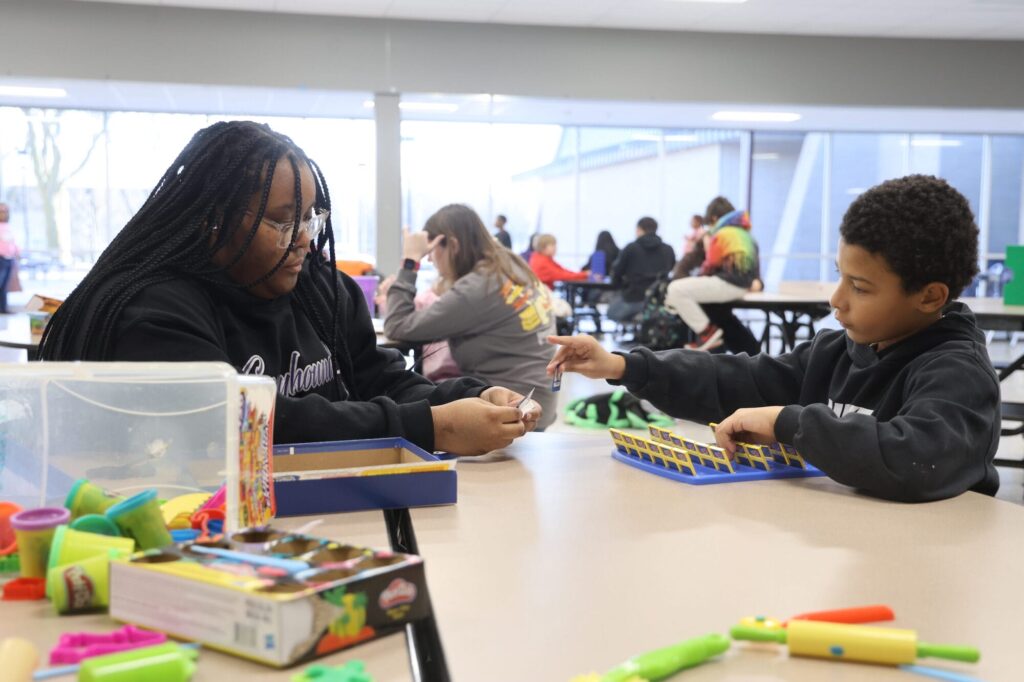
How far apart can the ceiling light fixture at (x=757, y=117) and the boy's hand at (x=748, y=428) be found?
32.7 ft

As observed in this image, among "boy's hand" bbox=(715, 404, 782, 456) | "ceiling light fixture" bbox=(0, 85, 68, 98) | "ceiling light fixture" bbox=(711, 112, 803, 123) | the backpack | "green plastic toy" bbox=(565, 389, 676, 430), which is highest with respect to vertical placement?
"ceiling light fixture" bbox=(711, 112, 803, 123)

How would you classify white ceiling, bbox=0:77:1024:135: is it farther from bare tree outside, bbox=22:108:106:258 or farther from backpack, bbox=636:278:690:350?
backpack, bbox=636:278:690:350

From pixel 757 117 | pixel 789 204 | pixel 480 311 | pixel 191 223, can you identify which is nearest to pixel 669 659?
pixel 191 223

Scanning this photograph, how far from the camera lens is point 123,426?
1023 mm

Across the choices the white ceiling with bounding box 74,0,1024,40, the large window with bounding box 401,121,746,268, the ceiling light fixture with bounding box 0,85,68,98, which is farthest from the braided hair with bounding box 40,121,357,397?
the large window with bounding box 401,121,746,268

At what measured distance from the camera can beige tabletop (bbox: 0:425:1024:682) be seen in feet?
2.47

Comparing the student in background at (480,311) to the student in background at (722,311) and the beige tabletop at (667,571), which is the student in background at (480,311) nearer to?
the beige tabletop at (667,571)

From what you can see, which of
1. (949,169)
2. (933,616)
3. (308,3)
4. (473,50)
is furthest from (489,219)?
(933,616)

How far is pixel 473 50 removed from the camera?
9039mm

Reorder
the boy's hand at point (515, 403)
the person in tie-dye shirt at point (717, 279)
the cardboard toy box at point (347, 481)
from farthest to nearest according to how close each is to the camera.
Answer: the person in tie-dye shirt at point (717, 279), the boy's hand at point (515, 403), the cardboard toy box at point (347, 481)

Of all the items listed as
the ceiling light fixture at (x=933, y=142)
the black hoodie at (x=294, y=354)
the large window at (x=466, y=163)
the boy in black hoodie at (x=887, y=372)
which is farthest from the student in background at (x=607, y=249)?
the boy in black hoodie at (x=887, y=372)

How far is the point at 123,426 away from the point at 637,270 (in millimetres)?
8269

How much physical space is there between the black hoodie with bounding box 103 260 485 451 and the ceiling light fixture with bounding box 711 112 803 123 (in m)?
9.68

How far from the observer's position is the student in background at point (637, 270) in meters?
9.00
